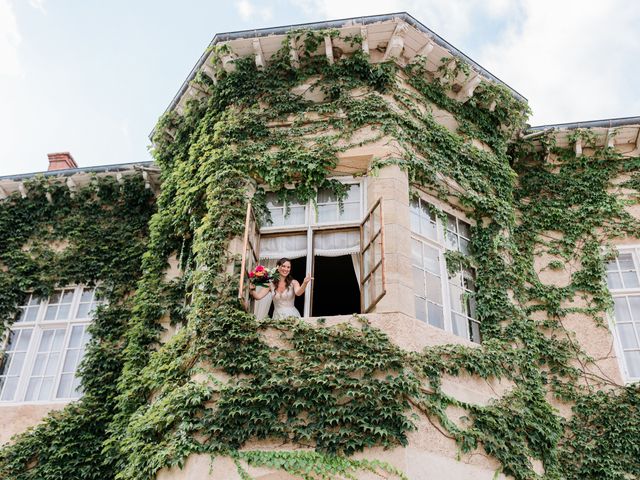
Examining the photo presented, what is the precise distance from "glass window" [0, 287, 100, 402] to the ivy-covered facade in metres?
0.04

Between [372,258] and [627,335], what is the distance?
476cm

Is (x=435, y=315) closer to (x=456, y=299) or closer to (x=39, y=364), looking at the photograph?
(x=456, y=299)

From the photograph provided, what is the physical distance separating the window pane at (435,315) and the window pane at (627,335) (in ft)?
11.1

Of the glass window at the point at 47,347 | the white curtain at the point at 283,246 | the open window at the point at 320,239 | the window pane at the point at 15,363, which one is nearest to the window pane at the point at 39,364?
the glass window at the point at 47,347

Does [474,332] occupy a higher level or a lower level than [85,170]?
lower

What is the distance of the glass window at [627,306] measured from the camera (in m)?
9.41

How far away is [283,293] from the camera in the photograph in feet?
26.8

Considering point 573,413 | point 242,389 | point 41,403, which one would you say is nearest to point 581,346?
point 573,413

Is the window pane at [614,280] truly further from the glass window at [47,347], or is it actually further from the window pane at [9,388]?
the window pane at [9,388]

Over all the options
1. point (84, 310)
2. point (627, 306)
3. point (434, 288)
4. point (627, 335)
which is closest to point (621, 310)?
point (627, 306)

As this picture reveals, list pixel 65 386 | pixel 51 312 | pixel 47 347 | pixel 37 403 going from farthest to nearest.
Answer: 1. pixel 51 312
2. pixel 47 347
3. pixel 65 386
4. pixel 37 403

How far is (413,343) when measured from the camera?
7.46 metres

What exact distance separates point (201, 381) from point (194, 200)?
10.4 ft

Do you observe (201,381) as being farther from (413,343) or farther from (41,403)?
(41,403)
